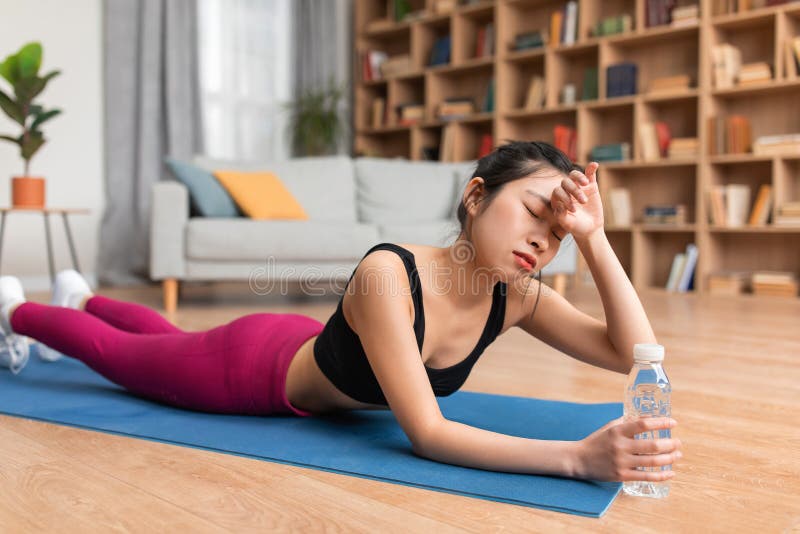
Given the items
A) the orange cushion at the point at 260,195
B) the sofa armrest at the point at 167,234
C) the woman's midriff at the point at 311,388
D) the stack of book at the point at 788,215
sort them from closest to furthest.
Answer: the woman's midriff at the point at 311,388
the sofa armrest at the point at 167,234
the orange cushion at the point at 260,195
the stack of book at the point at 788,215

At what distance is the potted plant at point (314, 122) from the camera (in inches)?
229

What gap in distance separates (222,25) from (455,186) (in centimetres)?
235

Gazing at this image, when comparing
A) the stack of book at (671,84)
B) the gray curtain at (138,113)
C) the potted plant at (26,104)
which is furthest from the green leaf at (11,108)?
the stack of book at (671,84)

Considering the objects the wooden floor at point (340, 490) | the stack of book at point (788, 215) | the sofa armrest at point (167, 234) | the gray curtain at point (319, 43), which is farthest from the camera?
the gray curtain at point (319, 43)

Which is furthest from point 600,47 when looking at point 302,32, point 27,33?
point 27,33

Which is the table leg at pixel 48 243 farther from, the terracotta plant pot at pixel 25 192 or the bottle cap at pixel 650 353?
the bottle cap at pixel 650 353

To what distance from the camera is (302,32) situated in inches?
236

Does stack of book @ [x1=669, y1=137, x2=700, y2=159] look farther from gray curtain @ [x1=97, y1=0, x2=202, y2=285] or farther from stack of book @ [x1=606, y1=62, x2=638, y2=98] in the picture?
gray curtain @ [x1=97, y1=0, x2=202, y2=285]

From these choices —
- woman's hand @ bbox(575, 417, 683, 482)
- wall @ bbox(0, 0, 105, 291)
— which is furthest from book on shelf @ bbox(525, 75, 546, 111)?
woman's hand @ bbox(575, 417, 683, 482)

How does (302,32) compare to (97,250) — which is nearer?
(97,250)

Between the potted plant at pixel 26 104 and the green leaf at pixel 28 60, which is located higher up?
the green leaf at pixel 28 60

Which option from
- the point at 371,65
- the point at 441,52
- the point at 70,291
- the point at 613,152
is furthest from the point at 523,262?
the point at 371,65

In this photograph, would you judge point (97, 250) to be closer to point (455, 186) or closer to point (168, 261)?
point (168, 261)

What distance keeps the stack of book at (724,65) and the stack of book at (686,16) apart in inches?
8.4
